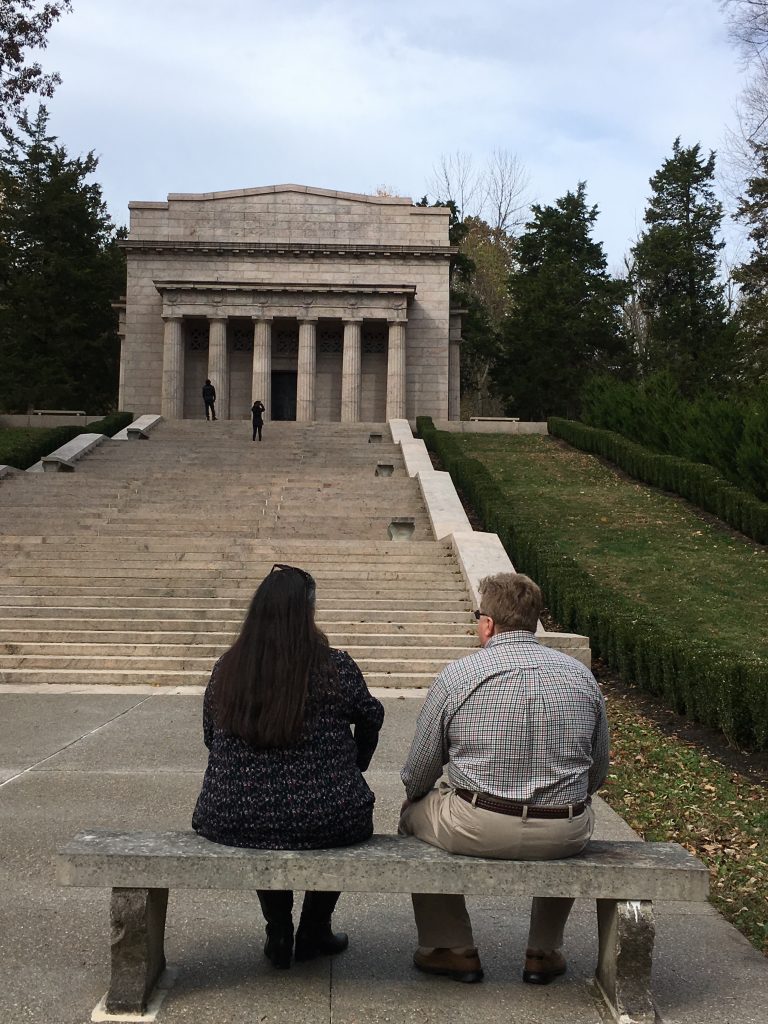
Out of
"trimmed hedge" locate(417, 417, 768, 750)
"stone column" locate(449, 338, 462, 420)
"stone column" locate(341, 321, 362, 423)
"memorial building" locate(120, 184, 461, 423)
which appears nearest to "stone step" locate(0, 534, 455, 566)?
"trimmed hedge" locate(417, 417, 768, 750)

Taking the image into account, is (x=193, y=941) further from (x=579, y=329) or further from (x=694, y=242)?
(x=694, y=242)

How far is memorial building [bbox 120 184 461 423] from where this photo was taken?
39406 millimetres

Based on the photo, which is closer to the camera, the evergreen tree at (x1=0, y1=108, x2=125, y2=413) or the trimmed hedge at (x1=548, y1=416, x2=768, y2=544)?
the trimmed hedge at (x1=548, y1=416, x2=768, y2=544)

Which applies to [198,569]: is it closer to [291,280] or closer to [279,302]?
[279,302]

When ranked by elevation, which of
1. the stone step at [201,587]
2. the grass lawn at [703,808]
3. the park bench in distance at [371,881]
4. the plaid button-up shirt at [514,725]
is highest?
the plaid button-up shirt at [514,725]

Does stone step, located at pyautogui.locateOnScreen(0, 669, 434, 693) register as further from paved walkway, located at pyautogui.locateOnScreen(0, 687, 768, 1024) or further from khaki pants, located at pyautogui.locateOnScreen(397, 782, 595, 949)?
khaki pants, located at pyautogui.locateOnScreen(397, 782, 595, 949)

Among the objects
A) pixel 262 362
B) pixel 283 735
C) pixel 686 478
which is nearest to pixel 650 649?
pixel 283 735

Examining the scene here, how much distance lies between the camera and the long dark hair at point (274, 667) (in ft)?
11.7

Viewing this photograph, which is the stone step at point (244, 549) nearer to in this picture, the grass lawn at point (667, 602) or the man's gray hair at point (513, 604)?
the grass lawn at point (667, 602)

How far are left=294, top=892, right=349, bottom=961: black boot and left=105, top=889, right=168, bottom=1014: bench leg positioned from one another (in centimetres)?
66

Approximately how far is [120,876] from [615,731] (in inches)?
239

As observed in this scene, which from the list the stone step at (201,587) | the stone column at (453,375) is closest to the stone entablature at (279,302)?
the stone column at (453,375)

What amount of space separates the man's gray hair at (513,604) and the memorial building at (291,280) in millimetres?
34731

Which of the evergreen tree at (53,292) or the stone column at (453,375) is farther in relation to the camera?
the evergreen tree at (53,292)
